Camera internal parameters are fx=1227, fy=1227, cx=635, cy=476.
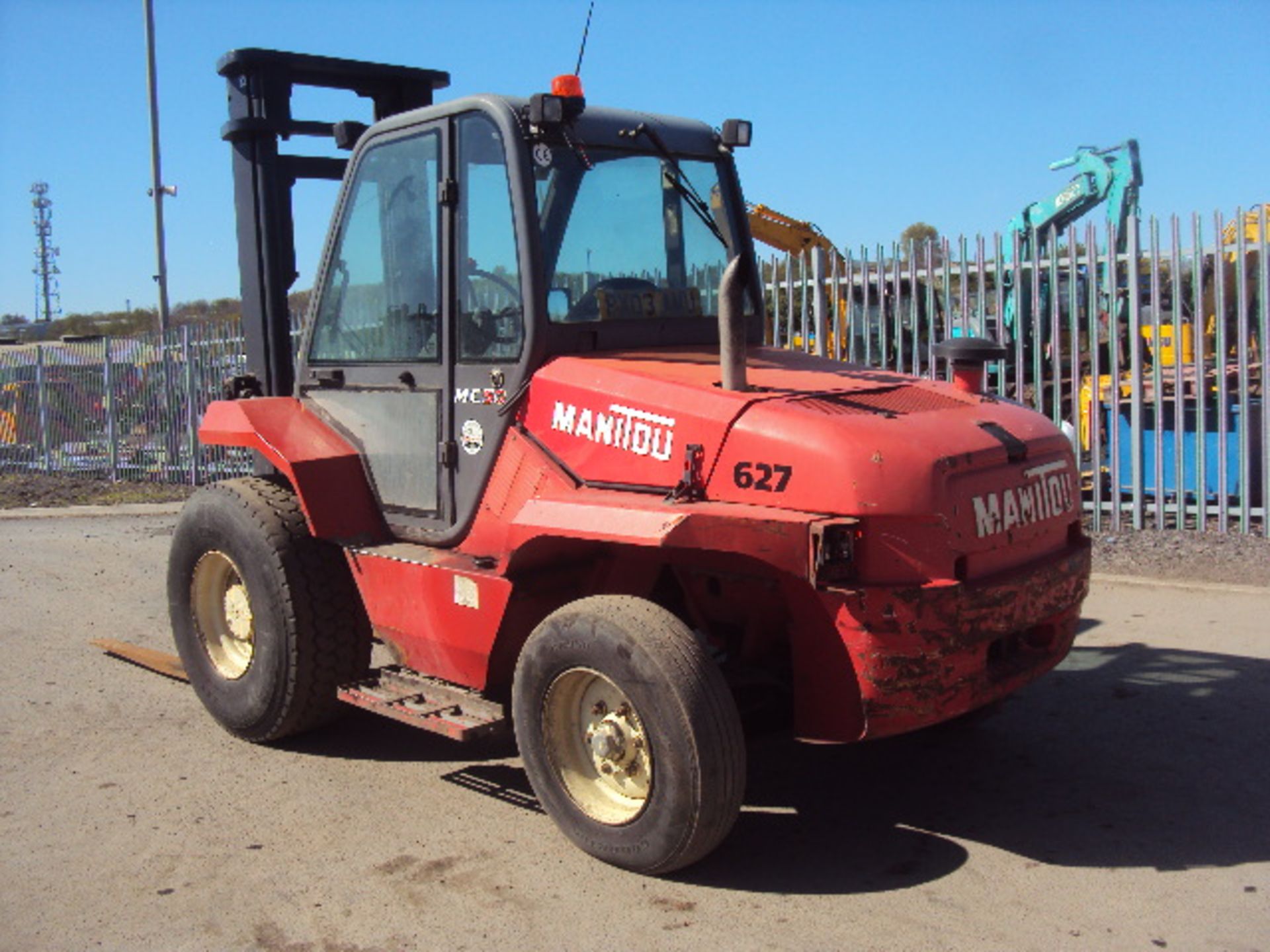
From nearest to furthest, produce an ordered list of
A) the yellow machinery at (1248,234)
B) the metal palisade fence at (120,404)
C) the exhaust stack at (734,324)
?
the exhaust stack at (734,324) → the yellow machinery at (1248,234) → the metal palisade fence at (120,404)

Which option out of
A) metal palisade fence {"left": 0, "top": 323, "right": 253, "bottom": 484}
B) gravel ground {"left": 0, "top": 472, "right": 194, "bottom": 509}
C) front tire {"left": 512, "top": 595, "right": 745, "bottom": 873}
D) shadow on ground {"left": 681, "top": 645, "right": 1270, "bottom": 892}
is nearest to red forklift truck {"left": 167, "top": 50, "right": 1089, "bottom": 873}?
front tire {"left": 512, "top": 595, "right": 745, "bottom": 873}

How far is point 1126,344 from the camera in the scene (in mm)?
11312

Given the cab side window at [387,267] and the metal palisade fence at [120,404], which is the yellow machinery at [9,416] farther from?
the cab side window at [387,267]

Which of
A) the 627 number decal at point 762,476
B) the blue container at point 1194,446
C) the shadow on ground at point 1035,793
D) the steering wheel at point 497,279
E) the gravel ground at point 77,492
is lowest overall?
the shadow on ground at point 1035,793

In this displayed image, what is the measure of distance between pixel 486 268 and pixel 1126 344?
27.4ft

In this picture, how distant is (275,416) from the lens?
5.46m

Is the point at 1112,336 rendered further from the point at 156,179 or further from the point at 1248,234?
the point at 156,179

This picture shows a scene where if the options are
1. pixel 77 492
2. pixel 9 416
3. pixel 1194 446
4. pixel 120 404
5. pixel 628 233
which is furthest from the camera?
pixel 9 416

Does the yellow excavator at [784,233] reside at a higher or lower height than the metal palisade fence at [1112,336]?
higher

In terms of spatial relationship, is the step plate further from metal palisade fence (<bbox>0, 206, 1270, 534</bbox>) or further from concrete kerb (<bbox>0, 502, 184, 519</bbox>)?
concrete kerb (<bbox>0, 502, 184, 519</bbox>)

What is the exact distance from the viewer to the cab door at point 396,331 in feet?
16.0

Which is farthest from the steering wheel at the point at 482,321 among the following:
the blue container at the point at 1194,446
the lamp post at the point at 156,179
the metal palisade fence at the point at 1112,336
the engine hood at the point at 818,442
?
the lamp post at the point at 156,179

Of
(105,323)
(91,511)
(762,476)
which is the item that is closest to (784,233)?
(91,511)

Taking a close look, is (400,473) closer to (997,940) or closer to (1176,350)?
(997,940)
